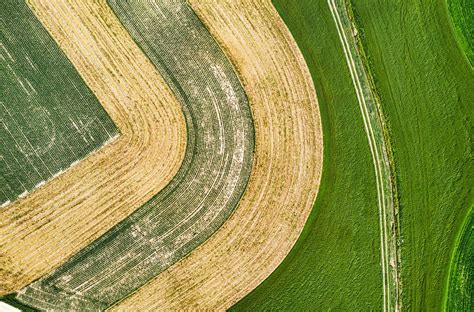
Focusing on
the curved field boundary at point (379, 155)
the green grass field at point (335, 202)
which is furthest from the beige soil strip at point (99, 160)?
the curved field boundary at point (379, 155)

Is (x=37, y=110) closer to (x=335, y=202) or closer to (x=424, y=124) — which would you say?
(x=335, y=202)

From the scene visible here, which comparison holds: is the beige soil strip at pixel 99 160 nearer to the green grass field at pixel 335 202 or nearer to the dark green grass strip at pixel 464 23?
the green grass field at pixel 335 202

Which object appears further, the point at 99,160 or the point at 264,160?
the point at 264,160

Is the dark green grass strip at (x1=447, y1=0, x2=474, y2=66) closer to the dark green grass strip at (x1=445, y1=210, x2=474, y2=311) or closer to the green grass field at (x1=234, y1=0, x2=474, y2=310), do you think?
the green grass field at (x1=234, y1=0, x2=474, y2=310)

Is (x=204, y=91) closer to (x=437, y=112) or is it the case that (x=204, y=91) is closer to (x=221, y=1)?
(x=221, y=1)

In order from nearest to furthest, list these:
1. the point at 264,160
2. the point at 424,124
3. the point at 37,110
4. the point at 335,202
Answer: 1. the point at 37,110
2. the point at 264,160
3. the point at 335,202
4. the point at 424,124

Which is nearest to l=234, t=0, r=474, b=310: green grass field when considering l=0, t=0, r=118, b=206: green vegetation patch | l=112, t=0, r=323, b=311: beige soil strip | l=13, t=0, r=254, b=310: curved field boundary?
A: l=112, t=0, r=323, b=311: beige soil strip

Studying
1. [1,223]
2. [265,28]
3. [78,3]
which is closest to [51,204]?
[1,223]

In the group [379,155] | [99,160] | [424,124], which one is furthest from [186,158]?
[424,124]
